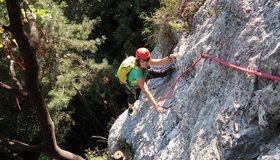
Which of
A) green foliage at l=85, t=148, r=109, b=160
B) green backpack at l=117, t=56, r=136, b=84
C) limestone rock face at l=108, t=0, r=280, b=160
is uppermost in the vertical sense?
green backpack at l=117, t=56, r=136, b=84

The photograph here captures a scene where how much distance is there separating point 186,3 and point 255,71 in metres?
2.82

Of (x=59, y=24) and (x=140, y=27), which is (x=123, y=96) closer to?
(x=140, y=27)

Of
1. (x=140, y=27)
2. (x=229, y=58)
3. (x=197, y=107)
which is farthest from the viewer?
(x=140, y=27)

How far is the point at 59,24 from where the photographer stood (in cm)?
964

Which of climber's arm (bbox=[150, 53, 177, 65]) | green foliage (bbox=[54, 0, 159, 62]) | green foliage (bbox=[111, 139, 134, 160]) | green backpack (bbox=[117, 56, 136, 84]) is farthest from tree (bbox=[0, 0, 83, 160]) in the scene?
green foliage (bbox=[54, 0, 159, 62])

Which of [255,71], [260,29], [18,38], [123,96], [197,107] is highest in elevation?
[18,38]

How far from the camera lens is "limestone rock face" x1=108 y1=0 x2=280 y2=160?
3.48 metres

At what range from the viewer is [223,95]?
4.24 metres

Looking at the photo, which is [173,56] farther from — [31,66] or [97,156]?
[97,156]

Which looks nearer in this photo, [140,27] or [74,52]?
[74,52]

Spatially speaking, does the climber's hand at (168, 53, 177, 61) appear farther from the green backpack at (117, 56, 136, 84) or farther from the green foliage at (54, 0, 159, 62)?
the green foliage at (54, 0, 159, 62)

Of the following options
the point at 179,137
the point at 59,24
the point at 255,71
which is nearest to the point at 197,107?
the point at 179,137

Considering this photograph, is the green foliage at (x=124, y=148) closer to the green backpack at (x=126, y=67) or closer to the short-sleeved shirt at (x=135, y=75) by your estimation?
the short-sleeved shirt at (x=135, y=75)

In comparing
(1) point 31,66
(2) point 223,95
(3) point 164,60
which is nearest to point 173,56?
(3) point 164,60
